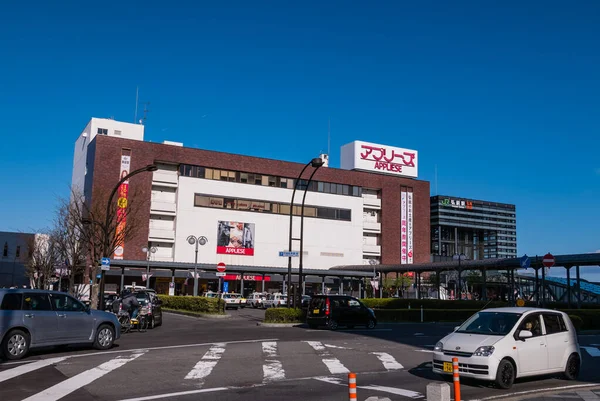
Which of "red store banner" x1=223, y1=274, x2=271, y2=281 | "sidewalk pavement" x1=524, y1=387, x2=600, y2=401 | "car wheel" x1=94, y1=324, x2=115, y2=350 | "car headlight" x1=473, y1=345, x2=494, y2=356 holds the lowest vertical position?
"sidewalk pavement" x1=524, y1=387, x2=600, y2=401

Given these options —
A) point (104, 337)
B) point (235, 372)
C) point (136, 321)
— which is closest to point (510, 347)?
point (235, 372)

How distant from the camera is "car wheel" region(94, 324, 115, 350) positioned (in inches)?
645

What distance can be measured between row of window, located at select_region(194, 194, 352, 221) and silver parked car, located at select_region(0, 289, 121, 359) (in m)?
50.5

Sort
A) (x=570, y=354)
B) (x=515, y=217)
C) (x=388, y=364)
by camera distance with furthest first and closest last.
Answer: (x=515, y=217), (x=388, y=364), (x=570, y=354)

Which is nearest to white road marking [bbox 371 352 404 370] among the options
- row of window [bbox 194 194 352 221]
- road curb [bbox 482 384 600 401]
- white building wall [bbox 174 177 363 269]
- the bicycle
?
road curb [bbox 482 384 600 401]

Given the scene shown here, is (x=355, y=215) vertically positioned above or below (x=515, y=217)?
below

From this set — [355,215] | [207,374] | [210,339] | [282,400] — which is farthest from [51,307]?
[355,215]

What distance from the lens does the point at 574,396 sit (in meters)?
10.5

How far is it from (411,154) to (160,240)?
39313 mm

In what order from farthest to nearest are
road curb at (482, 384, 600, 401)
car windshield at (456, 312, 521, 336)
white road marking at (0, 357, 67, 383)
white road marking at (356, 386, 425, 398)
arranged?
car windshield at (456, 312, 521, 336) → white road marking at (0, 357, 67, 383) → white road marking at (356, 386, 425, 398) → road curb at (482, 384, 600, 401)

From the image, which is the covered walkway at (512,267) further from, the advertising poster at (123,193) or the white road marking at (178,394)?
the advertising poster at (123,193)

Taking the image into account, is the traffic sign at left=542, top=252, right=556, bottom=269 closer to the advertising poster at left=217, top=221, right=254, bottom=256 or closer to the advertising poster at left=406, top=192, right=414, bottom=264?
the advertising poster at left=217, top=221, right=254, bottom=256

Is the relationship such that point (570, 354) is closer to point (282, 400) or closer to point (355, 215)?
point (282, 400)

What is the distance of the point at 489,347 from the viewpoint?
11.0 metres
